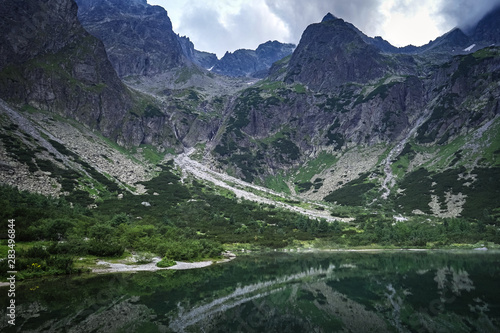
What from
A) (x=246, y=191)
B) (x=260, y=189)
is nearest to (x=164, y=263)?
(x=246, y=191)

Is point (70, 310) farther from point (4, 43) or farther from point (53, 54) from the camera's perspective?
point (53, 54)

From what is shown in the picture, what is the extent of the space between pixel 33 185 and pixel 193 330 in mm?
94186

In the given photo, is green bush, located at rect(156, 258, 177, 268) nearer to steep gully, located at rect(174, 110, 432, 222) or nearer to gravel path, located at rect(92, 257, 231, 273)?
gravel path, located at rect(92, 257, 231, 273)

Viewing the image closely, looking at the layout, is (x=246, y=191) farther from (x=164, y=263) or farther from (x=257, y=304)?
(x=257, y=304)

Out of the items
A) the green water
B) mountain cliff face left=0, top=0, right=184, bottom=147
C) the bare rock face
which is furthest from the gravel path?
the bare rock face

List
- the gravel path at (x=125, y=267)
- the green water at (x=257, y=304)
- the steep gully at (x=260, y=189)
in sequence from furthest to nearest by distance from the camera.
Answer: the steep gully at (x=260, y=189)
the gravel path at (x=125, y=267)
the green water at (x=257, y=304)

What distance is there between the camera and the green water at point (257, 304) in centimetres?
1761

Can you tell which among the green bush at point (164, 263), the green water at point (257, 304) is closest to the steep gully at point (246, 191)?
the green bush at point (164, 263)

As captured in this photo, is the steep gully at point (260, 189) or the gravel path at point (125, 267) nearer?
the gravel path at point (125, 267)

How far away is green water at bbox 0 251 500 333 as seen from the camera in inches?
693

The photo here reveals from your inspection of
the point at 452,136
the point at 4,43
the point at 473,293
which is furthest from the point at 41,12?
the point at 452,136

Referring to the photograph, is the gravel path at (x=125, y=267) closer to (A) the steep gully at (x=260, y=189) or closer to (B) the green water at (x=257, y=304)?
(B) the green water at (x=257, y=304)

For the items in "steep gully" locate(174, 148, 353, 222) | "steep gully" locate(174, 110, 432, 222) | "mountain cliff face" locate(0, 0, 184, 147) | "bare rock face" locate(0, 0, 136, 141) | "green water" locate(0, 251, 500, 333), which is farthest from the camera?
"bare rock face" locate(0, 0, 136, 141)

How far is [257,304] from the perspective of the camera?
2366 centimetres
